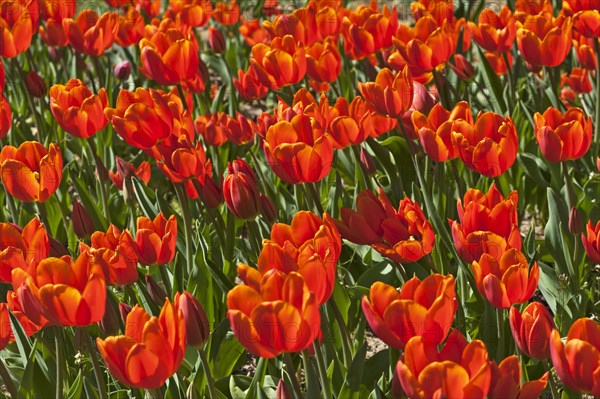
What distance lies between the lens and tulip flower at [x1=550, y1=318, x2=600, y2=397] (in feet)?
4.79

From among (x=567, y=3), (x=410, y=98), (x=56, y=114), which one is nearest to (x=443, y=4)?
(x=567, y=3)

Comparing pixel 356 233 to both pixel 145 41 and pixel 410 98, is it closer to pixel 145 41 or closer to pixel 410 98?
pixel 410 98

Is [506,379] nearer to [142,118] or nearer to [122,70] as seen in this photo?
[142,118]

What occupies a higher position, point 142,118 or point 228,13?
point 142,118

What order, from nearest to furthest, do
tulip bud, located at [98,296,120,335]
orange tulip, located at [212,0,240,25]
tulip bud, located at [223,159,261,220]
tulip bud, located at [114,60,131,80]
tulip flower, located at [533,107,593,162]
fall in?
tulip bud, located at [98,296,120,335], tulip bud, located at [223,159,261,220], tulip flower, located at [533,107,593,162], tulip bud, located at [114,60,131,80], orange tulip, located at [212,0,240,25]

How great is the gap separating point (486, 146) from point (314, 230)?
23.4 inches

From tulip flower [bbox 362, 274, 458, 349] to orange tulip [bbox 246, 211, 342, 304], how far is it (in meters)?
0.09

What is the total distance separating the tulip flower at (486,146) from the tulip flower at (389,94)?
11.7 inches

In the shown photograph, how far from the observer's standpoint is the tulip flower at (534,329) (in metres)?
1.66

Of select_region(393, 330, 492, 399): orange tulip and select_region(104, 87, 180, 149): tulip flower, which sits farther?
select_region(104, 87, 180, 149): tulip flower

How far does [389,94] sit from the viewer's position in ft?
8.32

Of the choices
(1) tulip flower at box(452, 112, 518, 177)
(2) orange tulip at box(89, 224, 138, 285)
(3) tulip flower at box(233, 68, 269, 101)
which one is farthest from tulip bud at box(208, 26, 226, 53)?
(2) orange tulip at box(89, 224, 138, 285)

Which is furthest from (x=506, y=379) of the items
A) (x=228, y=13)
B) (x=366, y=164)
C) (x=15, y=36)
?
(x=228, y=13)

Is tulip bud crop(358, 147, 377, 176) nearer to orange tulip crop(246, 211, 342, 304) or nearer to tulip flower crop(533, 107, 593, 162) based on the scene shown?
tulip flower crop(533, 107, 593, 162)
